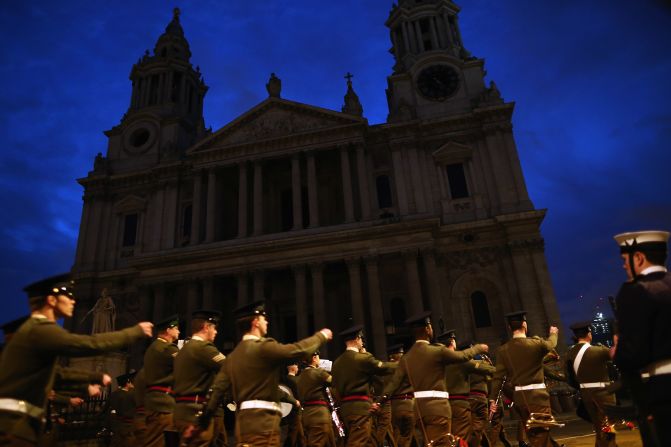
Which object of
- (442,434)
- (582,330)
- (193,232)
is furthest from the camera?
(193,232)

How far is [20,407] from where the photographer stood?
11.9ft

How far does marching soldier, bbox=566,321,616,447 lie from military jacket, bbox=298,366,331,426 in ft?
13.5

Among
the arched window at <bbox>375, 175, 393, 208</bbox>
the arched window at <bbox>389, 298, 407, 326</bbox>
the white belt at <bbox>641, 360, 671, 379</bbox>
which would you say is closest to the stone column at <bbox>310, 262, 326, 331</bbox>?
the arched window at <bbox>389, 298, 407, 326</bbox>

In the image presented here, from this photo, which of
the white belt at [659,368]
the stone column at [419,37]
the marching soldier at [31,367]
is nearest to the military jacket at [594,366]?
the white belt at [659,368]

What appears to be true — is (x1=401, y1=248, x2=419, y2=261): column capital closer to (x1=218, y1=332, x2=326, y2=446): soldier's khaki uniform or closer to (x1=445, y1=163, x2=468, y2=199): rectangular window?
(x1=445, y1=163, x2=468, y2=199): rectangular window

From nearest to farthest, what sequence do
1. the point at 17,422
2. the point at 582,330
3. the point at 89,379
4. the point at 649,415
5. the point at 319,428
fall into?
the point at 649,415, the point at 17,422, the point at 89,379, the point at 319,428, the point at 582,330

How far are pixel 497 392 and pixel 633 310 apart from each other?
13.3 ft

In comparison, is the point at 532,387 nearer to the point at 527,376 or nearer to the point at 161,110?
the point at 527,376

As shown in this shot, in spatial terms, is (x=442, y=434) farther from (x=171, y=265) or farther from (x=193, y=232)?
(x=193, y=232)

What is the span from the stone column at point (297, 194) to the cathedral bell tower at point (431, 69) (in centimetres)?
680

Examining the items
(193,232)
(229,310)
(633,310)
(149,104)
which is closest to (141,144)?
(149,104)

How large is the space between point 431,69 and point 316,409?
2852 cm

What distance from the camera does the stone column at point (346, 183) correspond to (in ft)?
84.3

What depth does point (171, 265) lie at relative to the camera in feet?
83.1
